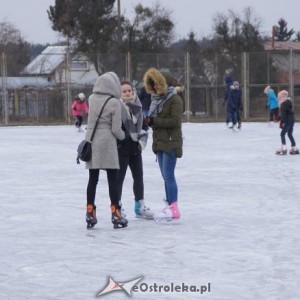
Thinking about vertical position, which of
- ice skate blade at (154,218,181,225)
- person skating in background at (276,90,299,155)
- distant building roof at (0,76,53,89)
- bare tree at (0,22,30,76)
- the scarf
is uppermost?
bare tree at (0,22,30,76)

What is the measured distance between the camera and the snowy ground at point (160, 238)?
5.84 metres

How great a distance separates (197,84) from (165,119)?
1099 inches

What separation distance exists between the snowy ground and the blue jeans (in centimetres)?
30

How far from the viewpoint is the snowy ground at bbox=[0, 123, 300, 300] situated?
19.2ft

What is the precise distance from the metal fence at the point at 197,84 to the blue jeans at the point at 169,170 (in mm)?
26409

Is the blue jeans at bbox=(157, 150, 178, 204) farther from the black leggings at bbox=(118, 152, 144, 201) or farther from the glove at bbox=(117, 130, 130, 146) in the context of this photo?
the glove at bbox=(117, 130, 130, 146)

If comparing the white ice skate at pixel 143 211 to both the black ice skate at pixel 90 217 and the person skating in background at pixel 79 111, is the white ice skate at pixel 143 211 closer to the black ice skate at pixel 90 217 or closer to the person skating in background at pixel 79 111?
the black ice skate at pixel 90 217

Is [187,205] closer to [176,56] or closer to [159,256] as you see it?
[159,256]

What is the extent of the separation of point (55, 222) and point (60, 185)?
131 inches

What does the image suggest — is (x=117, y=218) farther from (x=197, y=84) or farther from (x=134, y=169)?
(x=197, y=84)

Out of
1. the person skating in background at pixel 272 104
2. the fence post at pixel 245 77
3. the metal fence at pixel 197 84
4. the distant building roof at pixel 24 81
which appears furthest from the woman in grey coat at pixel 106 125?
the distant building roof at pixel 24 81

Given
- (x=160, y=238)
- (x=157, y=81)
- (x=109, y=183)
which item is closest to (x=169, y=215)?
(x=109, y=183)

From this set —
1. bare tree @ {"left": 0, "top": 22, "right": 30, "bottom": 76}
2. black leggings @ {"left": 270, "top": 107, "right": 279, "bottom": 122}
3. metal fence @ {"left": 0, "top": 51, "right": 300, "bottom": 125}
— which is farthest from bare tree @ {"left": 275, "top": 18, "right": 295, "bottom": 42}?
black leggings @ {"left": 270, "top": 107, "right": 279, "bottom": 122}

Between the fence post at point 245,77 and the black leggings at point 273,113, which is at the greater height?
the fence post at point 245,77
